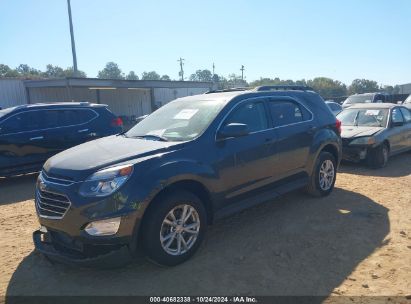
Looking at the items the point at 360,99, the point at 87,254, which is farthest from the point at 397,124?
the point at 360,99

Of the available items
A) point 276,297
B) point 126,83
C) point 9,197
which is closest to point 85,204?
point 276,297

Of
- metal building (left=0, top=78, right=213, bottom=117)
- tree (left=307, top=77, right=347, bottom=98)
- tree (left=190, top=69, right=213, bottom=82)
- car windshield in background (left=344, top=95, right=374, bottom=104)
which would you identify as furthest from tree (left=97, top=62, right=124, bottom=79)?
car windshield in background (left=344, top=95, right=374, bottom=104)

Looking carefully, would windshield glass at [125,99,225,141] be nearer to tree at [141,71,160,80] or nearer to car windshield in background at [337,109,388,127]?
car windshield in background at [337,109,388,127]

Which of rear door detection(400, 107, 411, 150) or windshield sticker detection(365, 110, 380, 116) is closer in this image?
windshield sticker detection(365, 110, 380, 116)

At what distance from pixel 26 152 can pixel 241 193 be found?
5.66 m

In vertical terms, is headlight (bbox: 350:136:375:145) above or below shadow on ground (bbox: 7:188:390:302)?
above

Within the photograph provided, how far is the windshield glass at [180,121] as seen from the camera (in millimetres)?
4410

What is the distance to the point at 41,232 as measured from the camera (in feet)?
12.9

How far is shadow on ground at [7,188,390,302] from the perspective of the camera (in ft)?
11.4

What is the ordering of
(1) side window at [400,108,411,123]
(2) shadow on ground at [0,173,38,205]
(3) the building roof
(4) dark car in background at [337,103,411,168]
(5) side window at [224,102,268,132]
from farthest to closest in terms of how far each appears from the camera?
(3) the building roof, (1) side window at [400,108,411,123], (4) dark car in background at [337,103,411,168], (2) shadow on ground at [0,173,38,205], (5) side window at [224,102,268,132]

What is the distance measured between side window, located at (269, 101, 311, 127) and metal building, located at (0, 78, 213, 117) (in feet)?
69.6

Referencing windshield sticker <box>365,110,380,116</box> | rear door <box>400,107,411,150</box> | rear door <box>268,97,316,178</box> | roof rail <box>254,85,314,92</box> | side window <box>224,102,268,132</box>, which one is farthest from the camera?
rear door <box>400,107,411,150</box>

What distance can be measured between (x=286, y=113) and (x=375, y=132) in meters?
4.03

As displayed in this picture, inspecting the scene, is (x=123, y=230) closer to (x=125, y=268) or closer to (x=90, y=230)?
(x=90, y=230)
